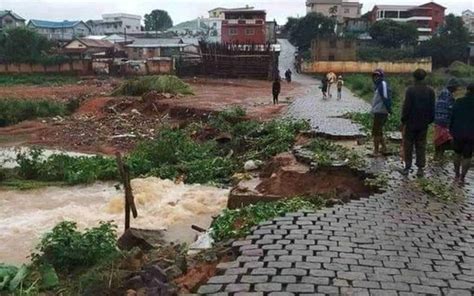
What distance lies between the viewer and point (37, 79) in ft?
162

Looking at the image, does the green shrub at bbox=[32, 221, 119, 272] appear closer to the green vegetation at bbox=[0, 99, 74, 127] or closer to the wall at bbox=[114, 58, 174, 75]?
the green vegetation at bbox=[0, 99, 74, 127]

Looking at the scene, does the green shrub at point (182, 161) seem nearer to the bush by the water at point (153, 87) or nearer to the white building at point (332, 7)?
the bush by the water at point (153, 87)

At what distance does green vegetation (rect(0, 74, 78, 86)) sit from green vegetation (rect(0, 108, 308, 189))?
3247 centimetres

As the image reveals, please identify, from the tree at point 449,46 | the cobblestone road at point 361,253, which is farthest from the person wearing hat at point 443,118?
the tree at point 449,46

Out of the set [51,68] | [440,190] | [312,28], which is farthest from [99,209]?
[312,28]

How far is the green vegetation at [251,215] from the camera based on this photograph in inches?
254

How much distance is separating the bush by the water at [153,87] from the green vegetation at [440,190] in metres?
23.4

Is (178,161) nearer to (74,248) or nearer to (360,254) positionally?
(74,248)

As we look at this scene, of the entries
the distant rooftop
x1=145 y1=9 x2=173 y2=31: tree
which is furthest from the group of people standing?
x1=145 y1=9 x2=173 y2=31: tree

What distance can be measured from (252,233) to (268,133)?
31.6ft

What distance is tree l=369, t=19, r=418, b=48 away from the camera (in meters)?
63.1

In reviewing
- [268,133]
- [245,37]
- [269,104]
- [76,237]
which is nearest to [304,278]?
[76,237]

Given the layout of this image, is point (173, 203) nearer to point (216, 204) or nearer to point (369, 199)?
point (216, 204)

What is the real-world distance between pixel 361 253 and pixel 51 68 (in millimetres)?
52684
